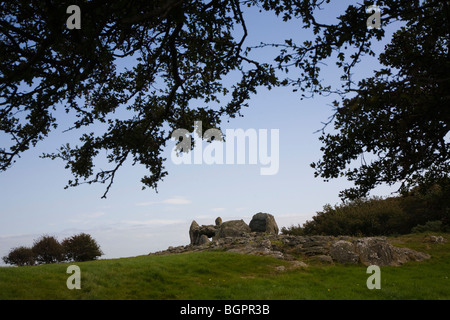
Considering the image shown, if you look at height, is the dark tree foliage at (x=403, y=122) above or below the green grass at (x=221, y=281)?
above

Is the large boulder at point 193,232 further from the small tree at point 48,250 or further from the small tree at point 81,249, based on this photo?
the small tree at point 48,250

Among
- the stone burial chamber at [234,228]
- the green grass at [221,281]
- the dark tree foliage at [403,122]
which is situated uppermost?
the dark tree foliage at [403,122]

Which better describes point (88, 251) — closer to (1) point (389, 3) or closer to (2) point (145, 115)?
(2) point (145, 115)

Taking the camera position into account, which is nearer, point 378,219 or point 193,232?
point 193,232

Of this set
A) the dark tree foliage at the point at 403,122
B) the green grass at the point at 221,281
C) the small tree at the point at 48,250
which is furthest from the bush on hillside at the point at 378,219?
the small tree at the point at 48,250

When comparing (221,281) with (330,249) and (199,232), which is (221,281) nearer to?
(330,249)

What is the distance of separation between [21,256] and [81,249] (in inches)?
277

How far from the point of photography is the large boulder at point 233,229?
31875 mm

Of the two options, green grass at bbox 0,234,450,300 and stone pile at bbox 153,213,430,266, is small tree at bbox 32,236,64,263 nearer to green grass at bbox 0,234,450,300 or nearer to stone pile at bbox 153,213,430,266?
stone pile at bbox 153,213,430,266

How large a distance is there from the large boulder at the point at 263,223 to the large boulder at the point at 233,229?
2.90 feet

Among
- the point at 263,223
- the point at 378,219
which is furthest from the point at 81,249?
the point at 378,219

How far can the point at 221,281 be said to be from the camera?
626 inches
